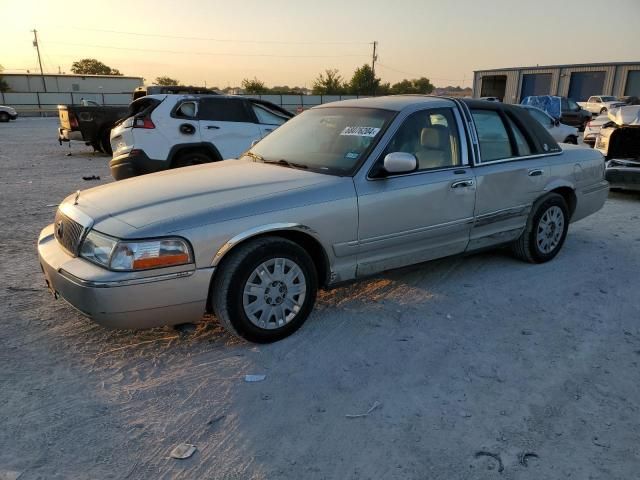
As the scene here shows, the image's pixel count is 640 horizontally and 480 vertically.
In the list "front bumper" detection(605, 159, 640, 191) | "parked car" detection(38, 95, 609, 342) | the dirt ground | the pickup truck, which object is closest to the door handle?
"parked car" detection(38, 95, 609, 342)

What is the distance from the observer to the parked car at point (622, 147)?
7.89 metres

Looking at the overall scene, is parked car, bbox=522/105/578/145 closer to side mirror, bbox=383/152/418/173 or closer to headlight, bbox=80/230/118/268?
side mirror, bbox=383/152/418/173

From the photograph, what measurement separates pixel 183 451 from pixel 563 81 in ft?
159

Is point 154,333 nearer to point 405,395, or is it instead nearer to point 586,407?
point 405,395

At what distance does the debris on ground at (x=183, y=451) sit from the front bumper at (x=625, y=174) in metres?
7.81

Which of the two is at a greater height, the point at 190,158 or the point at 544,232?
the point at 190,158

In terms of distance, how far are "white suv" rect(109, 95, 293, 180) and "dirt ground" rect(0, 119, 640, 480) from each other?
393cm

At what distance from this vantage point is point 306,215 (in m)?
3.41

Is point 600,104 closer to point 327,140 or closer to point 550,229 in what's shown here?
point 550,229

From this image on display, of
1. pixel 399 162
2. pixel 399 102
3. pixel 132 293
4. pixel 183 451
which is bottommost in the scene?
pixel 183 451

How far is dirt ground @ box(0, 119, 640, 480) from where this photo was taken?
7.75ft

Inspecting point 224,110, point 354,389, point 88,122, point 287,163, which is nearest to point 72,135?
point 88,122

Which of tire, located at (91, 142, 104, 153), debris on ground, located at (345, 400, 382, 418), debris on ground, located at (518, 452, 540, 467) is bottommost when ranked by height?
debris on ground, located at (518, 452, 540, 467)

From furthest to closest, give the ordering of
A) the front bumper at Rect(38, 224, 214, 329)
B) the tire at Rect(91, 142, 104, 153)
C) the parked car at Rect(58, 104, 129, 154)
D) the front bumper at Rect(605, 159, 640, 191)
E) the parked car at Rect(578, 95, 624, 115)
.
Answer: the parked car at Rect(578, 95, 624, 115)
the tire at Rect(91, 142, 104, 153)
the parked car at Rect(58, 104, 129, 154)
the front bumper at Rect(605, 159, 640, 191)
the front bumper at Rect(38, 224, 214, 329)
